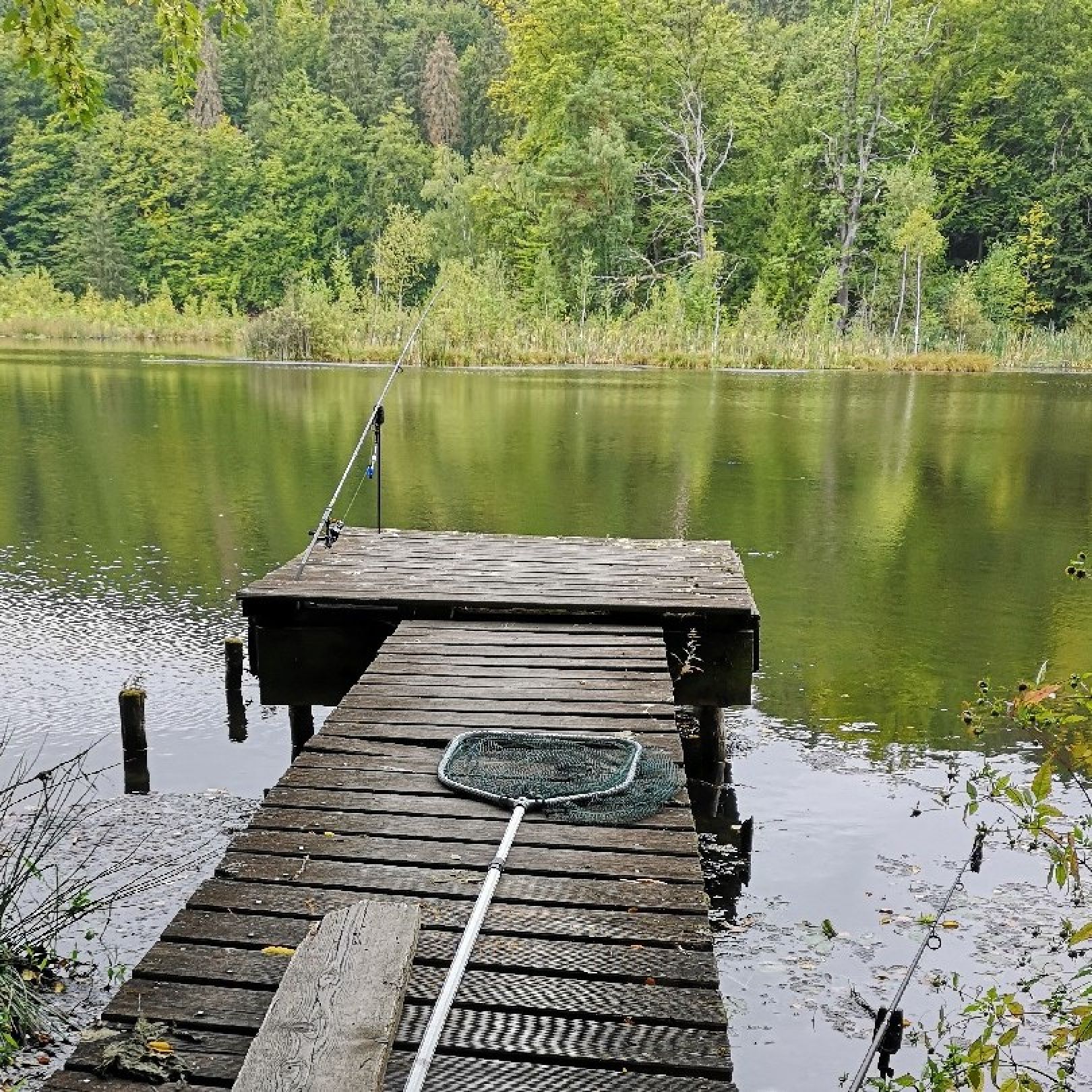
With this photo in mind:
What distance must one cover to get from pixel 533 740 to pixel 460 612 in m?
1.99

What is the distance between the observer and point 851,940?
4371mm

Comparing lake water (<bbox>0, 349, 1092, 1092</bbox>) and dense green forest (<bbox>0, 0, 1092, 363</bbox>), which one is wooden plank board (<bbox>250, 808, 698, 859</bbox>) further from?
dense green forest (<bbox>0, 0, 1092, 363</bbox>)

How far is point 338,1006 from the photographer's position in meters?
2.34

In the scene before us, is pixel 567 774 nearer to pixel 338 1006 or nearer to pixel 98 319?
pixel 338 1006

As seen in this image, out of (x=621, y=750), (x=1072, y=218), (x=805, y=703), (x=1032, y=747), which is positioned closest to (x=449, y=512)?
(x=805, y=703)

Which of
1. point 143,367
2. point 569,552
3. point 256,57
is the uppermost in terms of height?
point 256,57

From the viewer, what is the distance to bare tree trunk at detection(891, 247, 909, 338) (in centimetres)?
3822

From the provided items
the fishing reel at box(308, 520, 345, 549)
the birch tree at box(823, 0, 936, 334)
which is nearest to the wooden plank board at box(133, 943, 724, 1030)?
the fishing reel at box(308, 520, 345, 549)

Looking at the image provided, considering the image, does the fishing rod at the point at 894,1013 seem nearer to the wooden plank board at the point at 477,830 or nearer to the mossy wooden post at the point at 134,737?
the wooden plank board at the point at 477,830

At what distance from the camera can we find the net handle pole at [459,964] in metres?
2.24

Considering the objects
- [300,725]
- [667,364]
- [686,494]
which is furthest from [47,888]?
[667,364]

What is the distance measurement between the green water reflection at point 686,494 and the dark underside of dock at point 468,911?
10.0ft

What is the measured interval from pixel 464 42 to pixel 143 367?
157 feet

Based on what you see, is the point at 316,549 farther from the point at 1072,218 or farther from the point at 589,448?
the point at 1072,218
